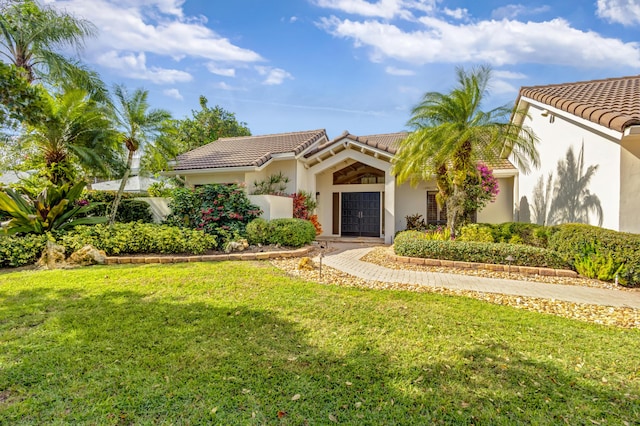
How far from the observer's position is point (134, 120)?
13.3m

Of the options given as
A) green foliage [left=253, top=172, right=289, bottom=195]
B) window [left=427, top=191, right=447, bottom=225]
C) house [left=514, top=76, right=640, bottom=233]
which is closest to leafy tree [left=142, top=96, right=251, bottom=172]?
green foliage [left=253, top=172, right=289, bottom=195]

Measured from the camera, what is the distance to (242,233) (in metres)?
13.1

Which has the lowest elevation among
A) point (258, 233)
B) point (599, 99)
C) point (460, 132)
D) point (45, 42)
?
point (258, 233)

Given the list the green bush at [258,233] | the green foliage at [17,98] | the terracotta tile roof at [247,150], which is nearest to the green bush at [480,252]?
the green bush at [258,233]

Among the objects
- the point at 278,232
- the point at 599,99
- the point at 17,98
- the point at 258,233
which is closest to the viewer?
the point at 17,98

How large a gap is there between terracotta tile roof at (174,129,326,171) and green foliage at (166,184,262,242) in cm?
198

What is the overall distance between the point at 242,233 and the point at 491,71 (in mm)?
11798

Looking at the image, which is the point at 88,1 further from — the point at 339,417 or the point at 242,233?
the point at 339,417

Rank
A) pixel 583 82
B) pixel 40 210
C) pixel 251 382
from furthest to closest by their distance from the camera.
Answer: pixel 583 82 → pixel 40 210 → pixel 251 382

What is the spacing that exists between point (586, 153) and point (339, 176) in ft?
38.7

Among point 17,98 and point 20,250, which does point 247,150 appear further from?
point 17,98

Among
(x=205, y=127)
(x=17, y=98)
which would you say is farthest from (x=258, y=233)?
(x=205, y=127)

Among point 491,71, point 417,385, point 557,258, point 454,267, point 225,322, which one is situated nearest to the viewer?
point 417,385

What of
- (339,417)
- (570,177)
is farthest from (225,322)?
(570,177)
